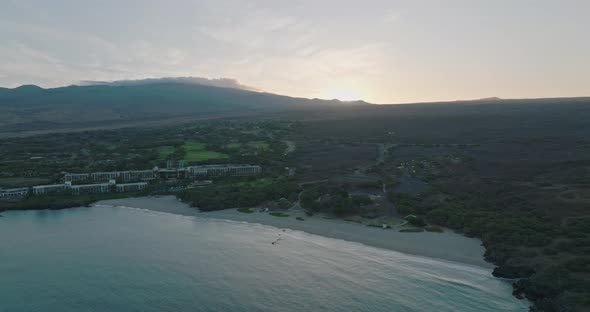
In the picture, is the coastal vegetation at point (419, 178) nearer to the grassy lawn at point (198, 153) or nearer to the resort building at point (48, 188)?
the grassy lawn at point (198, 153)

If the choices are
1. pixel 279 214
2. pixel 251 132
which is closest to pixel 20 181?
pixel 279 214

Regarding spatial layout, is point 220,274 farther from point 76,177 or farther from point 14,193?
point 76,177

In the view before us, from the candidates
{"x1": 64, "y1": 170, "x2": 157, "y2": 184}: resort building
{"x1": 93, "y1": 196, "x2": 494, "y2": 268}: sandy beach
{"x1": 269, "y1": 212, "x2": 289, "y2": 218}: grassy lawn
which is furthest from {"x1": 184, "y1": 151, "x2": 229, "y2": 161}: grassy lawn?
{"x1": 269, "y1": 212, "x2": 289, "y2": 218}: grassy lawn

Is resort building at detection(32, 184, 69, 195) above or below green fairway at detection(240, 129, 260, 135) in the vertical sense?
below

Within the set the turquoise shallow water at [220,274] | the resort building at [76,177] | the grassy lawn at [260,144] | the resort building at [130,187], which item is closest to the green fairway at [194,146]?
the grassy lawn at [260,144]

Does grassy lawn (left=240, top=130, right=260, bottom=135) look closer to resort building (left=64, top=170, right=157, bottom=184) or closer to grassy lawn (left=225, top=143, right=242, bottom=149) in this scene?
grassy lawn (left=225, top=143, right=242, bottom=149)

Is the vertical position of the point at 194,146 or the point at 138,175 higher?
the point at 194,146

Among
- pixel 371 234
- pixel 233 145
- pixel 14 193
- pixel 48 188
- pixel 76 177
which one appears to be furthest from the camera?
pixel 233 145

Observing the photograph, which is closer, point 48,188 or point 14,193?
point 14,193
